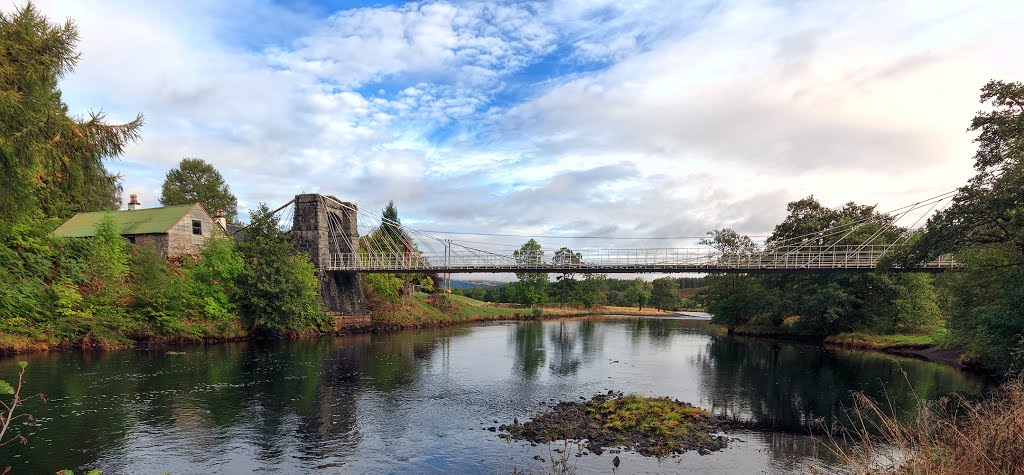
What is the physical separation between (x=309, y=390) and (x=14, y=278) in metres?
18.7

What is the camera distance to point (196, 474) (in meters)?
12.8

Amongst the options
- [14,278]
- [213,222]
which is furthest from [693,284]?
[14,278]

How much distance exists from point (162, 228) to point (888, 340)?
5698 cm

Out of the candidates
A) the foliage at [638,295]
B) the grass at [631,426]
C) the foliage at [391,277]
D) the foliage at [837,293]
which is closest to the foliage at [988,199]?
the grass at [631,426]

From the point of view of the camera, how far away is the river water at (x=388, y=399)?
46.3 feet

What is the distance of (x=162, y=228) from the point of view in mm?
40594

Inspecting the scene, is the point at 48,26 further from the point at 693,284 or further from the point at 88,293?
the point at 693,284

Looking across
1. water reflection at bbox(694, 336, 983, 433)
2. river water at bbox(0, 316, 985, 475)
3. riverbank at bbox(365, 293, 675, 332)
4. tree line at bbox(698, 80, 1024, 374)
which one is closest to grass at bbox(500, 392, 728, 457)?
river water at bbox(0, 316, 985, 475)

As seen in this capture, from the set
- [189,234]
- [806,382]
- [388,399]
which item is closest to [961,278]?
[806,382]

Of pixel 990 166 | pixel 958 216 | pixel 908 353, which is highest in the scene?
pixel 990 166

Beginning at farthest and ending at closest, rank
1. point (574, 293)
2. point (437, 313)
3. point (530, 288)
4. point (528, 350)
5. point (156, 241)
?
point (574, 293) < point (530, 288) < point (437, 313) < point (156, 241) < point (528, 350)

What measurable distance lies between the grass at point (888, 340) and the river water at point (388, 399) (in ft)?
12.9

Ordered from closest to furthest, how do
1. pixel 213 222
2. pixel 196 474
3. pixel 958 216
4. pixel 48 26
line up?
1. pixel 48 26
2. pixel 196 474
3. pixel 958 216
4. pixel 213 222

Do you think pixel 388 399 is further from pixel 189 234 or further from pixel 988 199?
pixel 189 234
